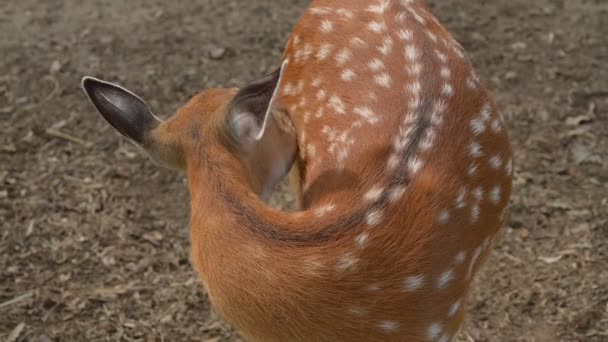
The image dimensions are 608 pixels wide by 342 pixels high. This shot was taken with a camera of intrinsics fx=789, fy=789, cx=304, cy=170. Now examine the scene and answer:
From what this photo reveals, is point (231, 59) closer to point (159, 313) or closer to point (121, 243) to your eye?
point (121, 243)

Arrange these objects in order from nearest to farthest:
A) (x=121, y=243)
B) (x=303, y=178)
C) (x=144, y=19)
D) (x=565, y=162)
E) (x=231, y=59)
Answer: (x=303, y=178)
(x=121, y=243)
(x=565, y=162)
(x=231, y=59)
(x=144, y=19)

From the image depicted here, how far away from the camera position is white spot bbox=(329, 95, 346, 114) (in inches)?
125

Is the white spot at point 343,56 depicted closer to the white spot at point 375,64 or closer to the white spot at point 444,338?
the white spot at point 375,64

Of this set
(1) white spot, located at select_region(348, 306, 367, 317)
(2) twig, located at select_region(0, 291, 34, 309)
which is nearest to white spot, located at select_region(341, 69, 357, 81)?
(1) white spot, located at select_region(348, 306, 367, 317)

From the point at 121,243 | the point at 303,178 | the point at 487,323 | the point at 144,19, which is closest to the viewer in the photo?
the point at 303,178

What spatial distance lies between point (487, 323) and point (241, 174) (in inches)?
69.4

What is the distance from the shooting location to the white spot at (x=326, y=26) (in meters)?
3.50

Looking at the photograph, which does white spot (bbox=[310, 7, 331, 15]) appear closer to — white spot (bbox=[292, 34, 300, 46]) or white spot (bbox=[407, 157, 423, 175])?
white spot (bbox=[292, 34, 300, 46])

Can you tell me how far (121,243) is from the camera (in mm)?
4270

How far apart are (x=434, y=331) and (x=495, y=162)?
0.74 metres

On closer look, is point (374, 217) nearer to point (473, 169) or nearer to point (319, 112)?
point (473, 169)

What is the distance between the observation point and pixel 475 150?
2.92 m

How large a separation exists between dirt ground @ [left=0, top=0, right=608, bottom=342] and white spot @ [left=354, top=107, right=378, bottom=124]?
4.47 ft

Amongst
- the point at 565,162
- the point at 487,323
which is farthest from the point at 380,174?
the point at 565,162
